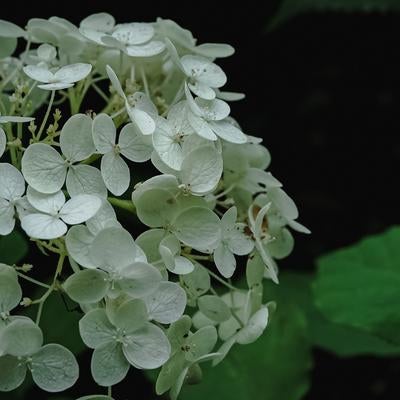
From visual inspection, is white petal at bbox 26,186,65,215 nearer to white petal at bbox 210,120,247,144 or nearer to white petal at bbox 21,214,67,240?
white petal at bbox 21,214,67,240

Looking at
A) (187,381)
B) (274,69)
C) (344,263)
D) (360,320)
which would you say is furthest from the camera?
(274,69)

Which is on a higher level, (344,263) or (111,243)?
(111,243)

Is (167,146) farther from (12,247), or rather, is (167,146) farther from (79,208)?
(12,247)

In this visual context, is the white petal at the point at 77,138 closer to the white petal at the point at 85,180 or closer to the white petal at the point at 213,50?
the white petal at the point at 85,180

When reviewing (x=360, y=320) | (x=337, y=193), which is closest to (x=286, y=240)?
(x=360, y=320)

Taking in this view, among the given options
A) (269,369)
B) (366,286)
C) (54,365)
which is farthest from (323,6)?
(54,365)

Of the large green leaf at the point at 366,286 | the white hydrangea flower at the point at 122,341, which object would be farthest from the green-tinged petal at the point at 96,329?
the large green leaf at the point at 366,286

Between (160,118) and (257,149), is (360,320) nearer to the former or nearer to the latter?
(257,149)
